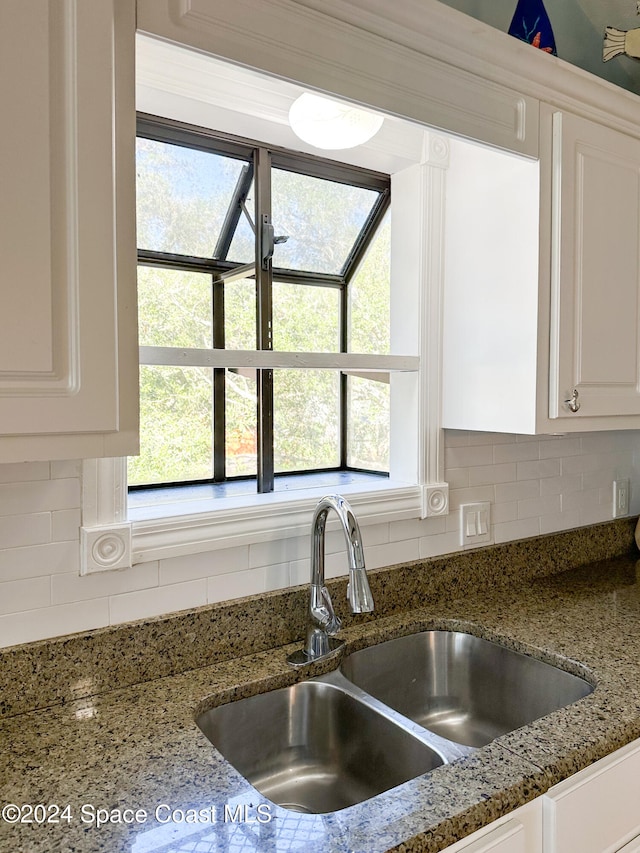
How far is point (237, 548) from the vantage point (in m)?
1.38

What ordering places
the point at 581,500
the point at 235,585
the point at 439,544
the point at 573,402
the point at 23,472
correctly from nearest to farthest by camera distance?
the point at 23,472 < the point at 235,585 < the point at 573,402 < the point at 439,544 < the point at 581,500

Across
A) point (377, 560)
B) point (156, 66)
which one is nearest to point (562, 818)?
point (377, 560)

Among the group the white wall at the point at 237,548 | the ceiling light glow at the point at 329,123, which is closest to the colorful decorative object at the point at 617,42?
the ceiling light glow at the point at 329,123

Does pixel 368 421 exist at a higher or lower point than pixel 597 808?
higher

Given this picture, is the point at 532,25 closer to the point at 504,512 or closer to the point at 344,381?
the point at 344,381

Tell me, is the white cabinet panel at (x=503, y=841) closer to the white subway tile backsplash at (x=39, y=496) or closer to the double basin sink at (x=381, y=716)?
the double basin sink at (x=381, y=716)

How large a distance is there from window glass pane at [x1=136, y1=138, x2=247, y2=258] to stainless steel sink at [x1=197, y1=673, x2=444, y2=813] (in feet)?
3.35

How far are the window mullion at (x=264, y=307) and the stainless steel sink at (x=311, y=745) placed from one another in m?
0.52

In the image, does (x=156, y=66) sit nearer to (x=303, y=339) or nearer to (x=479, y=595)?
(x=303, y=339)

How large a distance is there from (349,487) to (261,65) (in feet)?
3.08

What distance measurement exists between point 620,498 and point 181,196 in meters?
1.71

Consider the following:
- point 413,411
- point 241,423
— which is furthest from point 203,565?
point 413,411

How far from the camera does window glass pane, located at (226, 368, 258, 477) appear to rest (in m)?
1.62

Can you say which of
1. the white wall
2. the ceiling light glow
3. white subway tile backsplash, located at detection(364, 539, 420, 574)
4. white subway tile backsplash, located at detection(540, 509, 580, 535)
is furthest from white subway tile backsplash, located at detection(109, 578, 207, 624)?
white subway tile backsplash, located at detection(540, 509, 580, 535)
